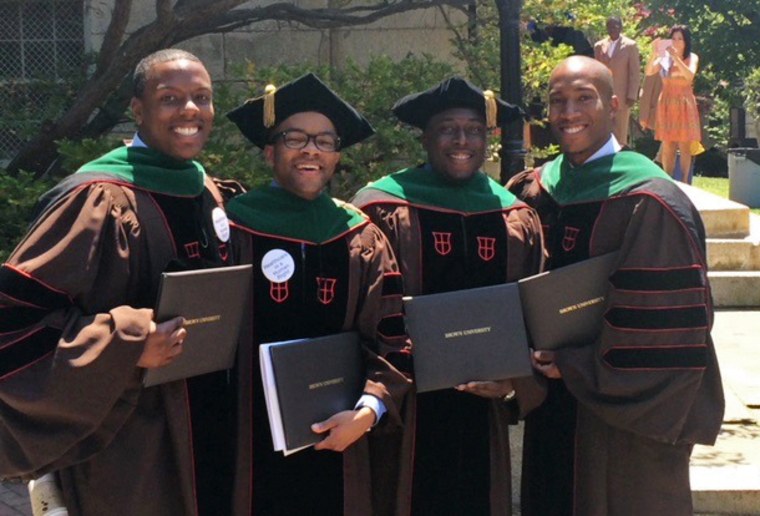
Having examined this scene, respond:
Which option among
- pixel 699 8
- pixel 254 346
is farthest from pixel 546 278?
pixel 699 8

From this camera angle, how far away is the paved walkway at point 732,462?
527cm

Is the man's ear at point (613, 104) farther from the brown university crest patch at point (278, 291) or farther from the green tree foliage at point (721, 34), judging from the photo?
the green tree foliage at point (721, 34)

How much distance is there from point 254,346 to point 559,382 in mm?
1169

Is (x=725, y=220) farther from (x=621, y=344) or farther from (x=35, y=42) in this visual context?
(x=621, y=344)

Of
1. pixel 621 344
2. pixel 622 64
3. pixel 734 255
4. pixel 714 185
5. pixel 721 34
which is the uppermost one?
pixel 721 34

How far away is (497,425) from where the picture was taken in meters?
3.96

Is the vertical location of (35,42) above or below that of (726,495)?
above

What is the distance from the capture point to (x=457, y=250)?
3834mm

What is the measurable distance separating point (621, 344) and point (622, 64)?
9284 mm

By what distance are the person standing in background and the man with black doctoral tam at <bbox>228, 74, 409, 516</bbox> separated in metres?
9.07

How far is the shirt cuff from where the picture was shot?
348 centimetres

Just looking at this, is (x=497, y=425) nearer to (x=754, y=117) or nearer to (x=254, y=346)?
(x=254, y=346)

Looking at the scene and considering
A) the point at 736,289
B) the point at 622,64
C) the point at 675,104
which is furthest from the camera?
the point at 675,104

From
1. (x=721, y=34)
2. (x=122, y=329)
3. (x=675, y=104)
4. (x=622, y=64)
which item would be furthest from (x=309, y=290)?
(x=721, y=34)
